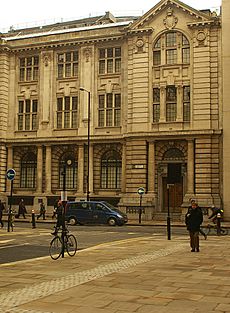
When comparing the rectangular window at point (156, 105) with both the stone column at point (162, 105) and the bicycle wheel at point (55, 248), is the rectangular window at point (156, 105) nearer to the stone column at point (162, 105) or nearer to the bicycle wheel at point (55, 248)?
the stone column at point (162, 105)

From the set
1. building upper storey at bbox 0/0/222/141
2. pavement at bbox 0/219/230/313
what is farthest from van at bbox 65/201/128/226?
pavement at bbox 0/219/230/313

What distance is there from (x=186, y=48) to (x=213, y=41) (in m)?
2.31

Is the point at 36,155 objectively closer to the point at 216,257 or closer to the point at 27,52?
the point at 27,52

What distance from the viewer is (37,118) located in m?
47.8

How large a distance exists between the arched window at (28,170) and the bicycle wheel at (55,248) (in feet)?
103

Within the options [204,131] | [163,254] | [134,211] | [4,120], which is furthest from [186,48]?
[163,254]

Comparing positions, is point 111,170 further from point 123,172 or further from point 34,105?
point 34,105

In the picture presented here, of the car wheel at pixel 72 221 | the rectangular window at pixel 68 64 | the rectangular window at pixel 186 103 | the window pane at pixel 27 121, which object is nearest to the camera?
the car wheel at pixel 72 221

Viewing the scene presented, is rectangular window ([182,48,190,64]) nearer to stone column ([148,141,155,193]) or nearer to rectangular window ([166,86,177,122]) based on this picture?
rectangular window ([166,86,177,122])

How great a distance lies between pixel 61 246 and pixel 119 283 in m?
5.78

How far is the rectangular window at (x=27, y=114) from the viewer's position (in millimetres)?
48062

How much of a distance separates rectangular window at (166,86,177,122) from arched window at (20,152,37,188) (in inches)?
540

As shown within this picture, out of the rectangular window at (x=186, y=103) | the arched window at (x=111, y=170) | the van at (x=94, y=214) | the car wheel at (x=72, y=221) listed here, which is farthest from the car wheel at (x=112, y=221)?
the rectangular window at (x=186, y=103)

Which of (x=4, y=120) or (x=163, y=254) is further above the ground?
(x=4, y=120)
